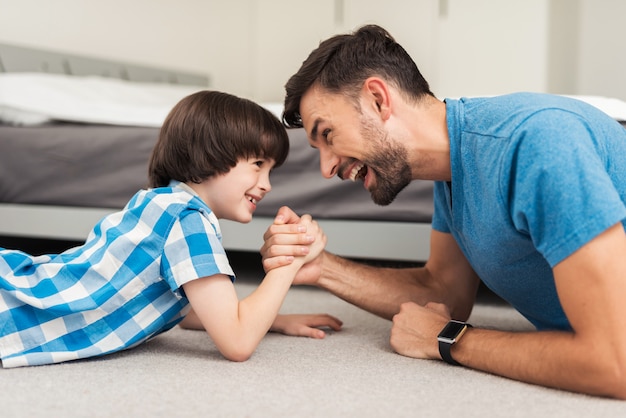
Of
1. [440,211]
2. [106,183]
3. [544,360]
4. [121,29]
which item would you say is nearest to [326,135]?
[440,211]

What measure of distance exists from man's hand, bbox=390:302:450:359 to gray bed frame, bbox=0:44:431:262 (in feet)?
1.98

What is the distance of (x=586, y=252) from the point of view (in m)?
0.95

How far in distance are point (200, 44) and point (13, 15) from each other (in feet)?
4.35

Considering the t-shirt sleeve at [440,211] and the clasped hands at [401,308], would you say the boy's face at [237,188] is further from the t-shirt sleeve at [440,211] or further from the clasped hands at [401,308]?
the t-shirt sleeve at [440,211]

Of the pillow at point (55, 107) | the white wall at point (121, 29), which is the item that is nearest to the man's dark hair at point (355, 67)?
the pillow at point (55, 107)

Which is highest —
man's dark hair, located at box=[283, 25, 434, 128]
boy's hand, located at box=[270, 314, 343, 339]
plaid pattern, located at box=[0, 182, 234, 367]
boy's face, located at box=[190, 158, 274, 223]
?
man's dark hair, located at box=[283, 25, 434, 128]

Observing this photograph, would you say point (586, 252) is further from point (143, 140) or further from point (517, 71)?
point (517, 71)

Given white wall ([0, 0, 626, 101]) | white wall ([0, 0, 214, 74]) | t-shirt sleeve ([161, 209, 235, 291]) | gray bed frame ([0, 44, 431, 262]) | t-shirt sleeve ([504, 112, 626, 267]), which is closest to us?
t-shirt sleeve ([504, 112, 626, 267])

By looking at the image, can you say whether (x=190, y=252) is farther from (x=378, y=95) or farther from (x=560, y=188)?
(x=560, y=188)

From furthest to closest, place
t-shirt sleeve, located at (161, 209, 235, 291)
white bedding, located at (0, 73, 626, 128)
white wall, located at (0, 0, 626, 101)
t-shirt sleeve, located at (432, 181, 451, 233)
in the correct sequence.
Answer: white wall, located at (0, 0, 626, 101), white bedding, located at (0, 73, 626, 128), t-shirt sleeve, located at (432, 181, 451, 233), t-shirt sleeve, located at (161, 209, 235, 291)

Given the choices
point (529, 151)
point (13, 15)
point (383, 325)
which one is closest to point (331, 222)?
point (383, 325)

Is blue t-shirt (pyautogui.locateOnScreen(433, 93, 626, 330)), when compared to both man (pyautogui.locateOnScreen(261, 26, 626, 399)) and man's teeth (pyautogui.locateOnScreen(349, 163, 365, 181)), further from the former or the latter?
man's teeth (pyautogui.locateOnScreen(349, 163, 365, 181))

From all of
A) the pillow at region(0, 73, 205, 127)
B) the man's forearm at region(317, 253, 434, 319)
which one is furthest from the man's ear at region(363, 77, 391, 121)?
the pillow at region(0, 73, 205, 127)

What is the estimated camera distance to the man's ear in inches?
50.9
